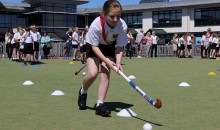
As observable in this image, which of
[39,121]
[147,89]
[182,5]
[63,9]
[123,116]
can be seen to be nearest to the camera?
[39,121]

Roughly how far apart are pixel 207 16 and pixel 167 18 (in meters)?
6.22

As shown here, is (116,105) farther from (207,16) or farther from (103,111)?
(207,16)

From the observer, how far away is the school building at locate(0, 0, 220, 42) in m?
49.1

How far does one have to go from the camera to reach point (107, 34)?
531cm

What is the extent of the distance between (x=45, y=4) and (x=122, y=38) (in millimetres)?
47087

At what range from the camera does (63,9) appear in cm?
5300

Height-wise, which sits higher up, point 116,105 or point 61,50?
point 61,50

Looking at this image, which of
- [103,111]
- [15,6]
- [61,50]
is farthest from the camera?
[15,6]

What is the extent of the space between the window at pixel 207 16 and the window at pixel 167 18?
2.52m

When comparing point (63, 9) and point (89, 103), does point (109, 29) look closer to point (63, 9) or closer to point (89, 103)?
point (89, 103)

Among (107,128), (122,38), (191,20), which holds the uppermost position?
(191,20)

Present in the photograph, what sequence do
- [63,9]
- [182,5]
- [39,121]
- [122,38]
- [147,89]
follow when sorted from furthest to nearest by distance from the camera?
[63,9], [182,5], [147,89], [122,38], [39,121]

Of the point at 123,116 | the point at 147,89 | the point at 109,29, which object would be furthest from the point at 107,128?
the point at 147,89

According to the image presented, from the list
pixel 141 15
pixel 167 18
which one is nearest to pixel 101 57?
pixel 167 18
